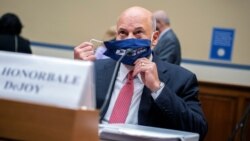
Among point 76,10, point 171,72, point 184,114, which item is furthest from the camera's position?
point 76,10

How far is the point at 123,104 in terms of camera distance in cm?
168

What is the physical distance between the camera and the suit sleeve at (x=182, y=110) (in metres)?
1.60

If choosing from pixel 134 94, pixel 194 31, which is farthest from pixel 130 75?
pixel 194 31

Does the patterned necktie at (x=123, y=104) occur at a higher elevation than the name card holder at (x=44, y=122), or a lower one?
lower

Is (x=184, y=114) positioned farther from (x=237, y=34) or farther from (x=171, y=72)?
(x=237, y=34)

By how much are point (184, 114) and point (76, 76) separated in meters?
0.84

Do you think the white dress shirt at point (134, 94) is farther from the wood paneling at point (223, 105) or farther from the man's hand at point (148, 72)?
the wood paneling at point (223, 105)

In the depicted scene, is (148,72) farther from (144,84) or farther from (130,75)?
(130,75)

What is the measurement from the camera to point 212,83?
4414 mm

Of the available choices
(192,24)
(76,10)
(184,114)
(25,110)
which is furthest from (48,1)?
(25,110)

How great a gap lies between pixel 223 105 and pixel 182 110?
2.89 meters

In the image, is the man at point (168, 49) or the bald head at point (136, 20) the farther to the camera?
the man at point (168, 49)

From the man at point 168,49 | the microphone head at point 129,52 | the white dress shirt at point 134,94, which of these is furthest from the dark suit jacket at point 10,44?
the microphone head at point 129,52

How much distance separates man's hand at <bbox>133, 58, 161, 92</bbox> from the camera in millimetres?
1578
